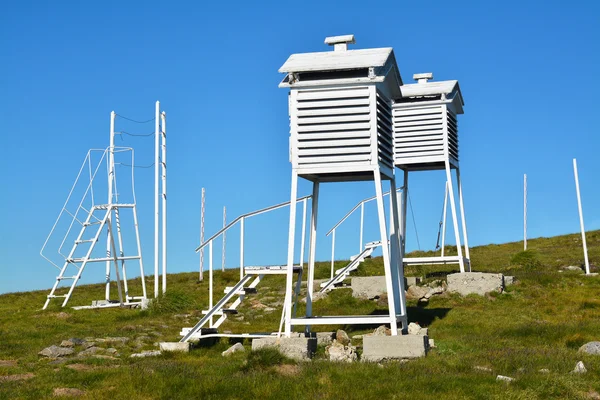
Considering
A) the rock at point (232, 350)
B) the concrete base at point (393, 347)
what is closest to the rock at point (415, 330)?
the concrete base at point (393, 347)

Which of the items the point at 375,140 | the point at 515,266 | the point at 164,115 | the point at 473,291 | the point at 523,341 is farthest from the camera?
the point at 515,266

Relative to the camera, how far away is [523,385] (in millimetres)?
15469

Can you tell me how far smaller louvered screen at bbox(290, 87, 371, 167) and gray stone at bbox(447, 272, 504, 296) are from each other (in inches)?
490

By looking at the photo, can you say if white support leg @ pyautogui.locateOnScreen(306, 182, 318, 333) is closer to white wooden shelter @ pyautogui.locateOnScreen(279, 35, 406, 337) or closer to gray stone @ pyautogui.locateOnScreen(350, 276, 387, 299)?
white wooden shelter @ pyautogui.locateOnScreen(279, 35, 406, 337)

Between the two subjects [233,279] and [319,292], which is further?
[233,279]

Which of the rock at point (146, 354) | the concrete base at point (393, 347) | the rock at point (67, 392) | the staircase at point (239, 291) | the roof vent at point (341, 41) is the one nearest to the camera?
the rock at point (67, 392)

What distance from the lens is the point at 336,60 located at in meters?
21.2

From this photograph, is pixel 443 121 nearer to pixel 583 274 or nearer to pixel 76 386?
pixel 583 274

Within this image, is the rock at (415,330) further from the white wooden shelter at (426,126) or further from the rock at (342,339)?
the white wooden shelter at (426,126)

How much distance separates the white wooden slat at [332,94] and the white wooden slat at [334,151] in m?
1.31

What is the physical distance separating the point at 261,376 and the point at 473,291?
16522mm

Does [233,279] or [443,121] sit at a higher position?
[443,121]

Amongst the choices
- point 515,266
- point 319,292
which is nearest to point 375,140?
point 319,292

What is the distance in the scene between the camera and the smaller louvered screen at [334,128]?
68.6 ft
